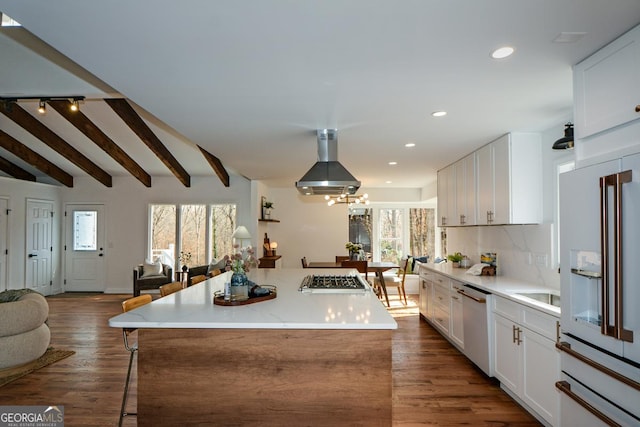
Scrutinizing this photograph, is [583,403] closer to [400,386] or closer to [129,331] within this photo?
[400,386]

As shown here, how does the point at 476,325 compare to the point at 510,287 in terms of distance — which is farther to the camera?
the point at 476,325

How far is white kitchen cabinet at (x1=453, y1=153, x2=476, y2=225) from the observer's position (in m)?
4.50

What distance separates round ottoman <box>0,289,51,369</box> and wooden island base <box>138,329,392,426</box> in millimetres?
2398

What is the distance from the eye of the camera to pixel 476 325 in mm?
3709

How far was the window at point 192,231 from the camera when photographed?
27.3 feet

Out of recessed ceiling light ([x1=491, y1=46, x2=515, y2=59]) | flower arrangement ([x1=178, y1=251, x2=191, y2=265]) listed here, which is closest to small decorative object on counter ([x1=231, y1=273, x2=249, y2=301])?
recessed ceiling light ([x1=491, y1=46, x2=515, y2=59])

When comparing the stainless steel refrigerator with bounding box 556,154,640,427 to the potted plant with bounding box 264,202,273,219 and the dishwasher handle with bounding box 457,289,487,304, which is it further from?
the potted plant with bounding box 264,202,273,219

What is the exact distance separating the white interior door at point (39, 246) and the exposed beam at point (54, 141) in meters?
1.34

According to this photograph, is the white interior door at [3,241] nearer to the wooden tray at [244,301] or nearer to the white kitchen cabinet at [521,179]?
the wooden tray at [244,301]

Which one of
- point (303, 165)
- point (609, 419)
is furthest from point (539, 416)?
point (303, 165)

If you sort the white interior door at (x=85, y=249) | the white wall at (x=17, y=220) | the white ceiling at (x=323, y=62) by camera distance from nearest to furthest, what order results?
1. the white ceiling at (x=323, y=62)
2. the white wall at (x=17, y=220)
3. the white interior door at (x=85, y=249)

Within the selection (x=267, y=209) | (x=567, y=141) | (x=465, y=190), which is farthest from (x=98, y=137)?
(x=567, y=141)

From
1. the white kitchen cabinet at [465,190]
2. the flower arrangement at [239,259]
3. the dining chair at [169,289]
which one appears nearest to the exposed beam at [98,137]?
the dining chair at [169,289]

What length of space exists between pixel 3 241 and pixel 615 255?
9.02 metres
